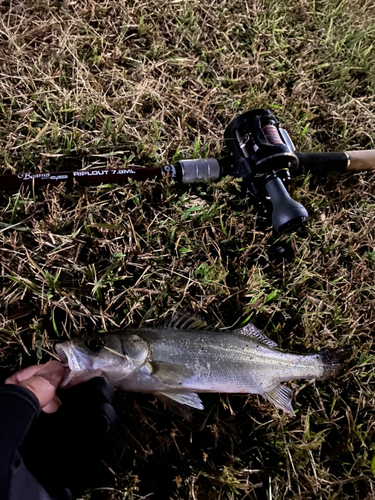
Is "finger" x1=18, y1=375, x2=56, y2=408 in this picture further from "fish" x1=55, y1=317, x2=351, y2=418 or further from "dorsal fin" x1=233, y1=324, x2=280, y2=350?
"dorsal fin" x1=233, y1=324, x2=280, y2=350

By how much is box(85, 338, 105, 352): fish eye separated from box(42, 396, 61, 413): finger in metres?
0.35

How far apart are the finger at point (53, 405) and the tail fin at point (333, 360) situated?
6.14ft

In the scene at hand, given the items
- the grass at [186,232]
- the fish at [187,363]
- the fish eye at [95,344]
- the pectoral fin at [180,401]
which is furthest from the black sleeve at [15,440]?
the pectoral fin at [180,401]

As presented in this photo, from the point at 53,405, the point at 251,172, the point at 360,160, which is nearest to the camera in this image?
the point at 53,405

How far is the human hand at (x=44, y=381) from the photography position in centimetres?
225

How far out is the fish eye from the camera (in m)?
2.47

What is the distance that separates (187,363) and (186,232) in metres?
1.11

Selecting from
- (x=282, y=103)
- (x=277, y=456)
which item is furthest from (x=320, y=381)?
(x=282, y=103)

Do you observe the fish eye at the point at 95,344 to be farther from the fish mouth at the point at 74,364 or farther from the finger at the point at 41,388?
the finger at the point at 41,388

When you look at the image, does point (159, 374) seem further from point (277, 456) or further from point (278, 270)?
point (278, 270)

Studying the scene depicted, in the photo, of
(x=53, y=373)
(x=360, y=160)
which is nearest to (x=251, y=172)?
(x=360, y=160)

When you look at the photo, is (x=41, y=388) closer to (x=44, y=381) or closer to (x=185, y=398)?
(x=44, y=381)

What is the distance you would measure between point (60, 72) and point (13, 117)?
603mm

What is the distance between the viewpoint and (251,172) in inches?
126
